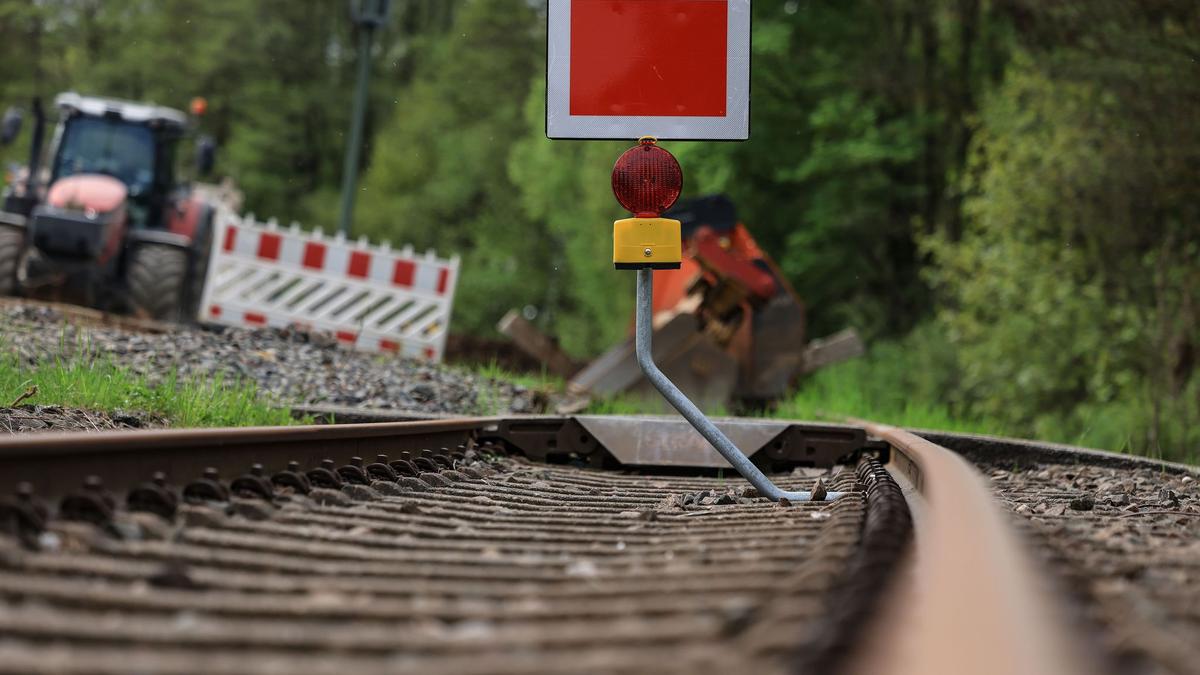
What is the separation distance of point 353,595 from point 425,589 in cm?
12

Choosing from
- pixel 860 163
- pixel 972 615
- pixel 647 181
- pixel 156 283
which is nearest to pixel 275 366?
pixel 647 181

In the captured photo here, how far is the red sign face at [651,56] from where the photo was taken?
14.0 ft

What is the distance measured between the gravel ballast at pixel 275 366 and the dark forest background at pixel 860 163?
390 centimetres

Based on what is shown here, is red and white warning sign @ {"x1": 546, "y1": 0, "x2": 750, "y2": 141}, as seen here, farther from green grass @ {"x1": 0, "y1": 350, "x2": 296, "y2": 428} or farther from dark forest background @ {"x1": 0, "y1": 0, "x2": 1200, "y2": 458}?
dark forest background @ {"x1": 0, "y1": 0, "x2": 1200, "y2": 458}

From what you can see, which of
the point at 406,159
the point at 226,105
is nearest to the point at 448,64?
the point at 406,159

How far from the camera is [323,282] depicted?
14.3m

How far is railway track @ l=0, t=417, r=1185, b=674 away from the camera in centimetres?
156

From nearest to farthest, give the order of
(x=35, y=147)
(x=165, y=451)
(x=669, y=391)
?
(x=165, y=451), (x=669, y=391), (x=35, y=147)

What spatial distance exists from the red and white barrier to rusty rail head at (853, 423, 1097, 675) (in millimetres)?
12109

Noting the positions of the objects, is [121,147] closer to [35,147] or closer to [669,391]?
[35,147]

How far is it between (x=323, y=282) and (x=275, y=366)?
564 centimetres

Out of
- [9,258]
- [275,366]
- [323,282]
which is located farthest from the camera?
[323,282]

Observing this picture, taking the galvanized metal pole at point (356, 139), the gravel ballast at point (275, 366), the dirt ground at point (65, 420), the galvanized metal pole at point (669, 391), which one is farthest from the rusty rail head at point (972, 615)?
the galvanized metal pole at point (356, 139)

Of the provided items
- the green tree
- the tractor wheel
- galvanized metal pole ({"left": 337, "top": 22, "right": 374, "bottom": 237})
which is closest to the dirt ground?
the tractor wheel
